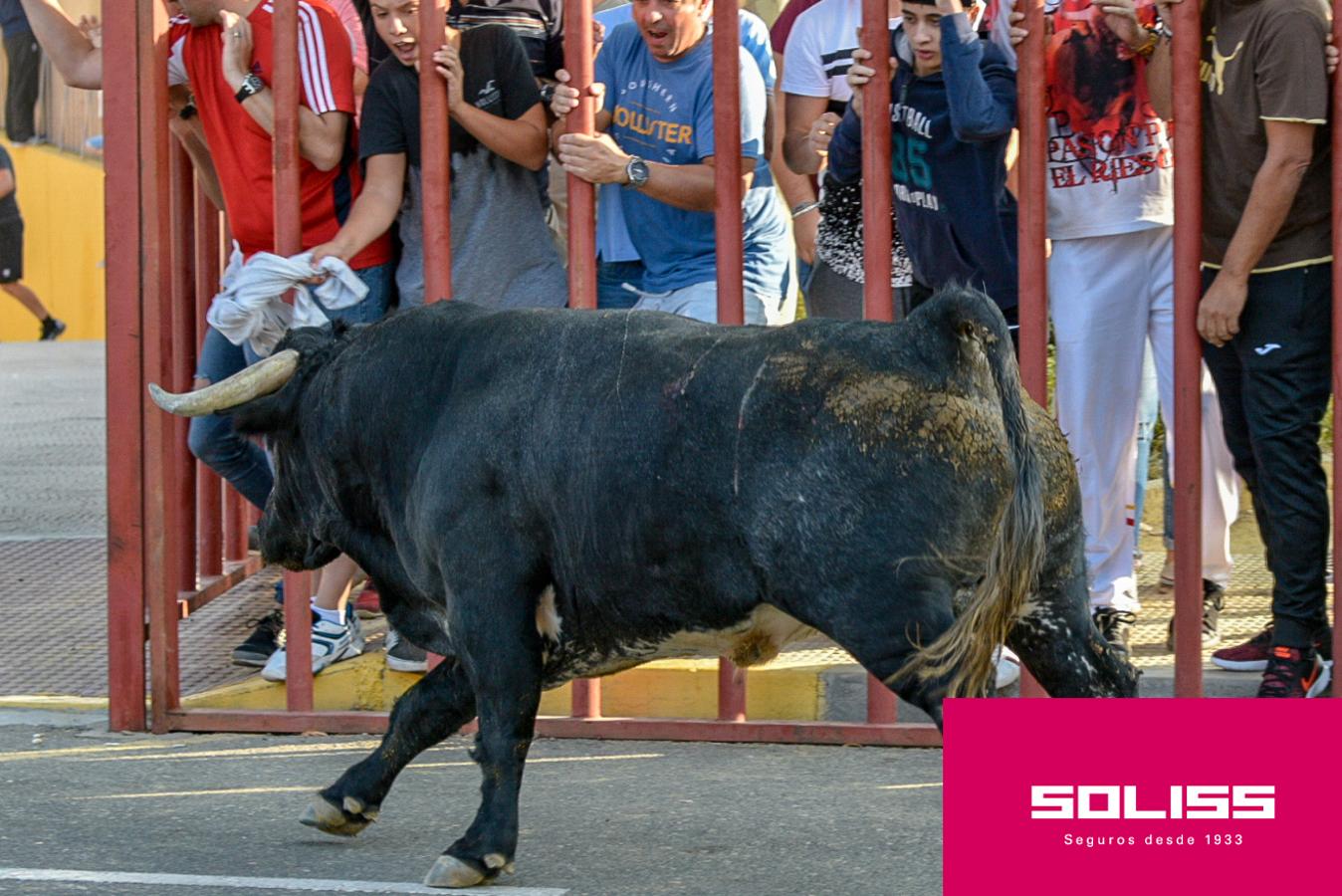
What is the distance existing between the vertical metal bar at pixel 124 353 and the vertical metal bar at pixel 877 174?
2.15 meters

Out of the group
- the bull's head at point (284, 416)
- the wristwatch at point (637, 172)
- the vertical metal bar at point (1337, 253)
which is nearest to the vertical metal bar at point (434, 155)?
the wristwatch at point (637, 172)

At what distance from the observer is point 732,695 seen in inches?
223

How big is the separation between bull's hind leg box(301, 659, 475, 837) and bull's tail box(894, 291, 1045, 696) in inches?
49.5

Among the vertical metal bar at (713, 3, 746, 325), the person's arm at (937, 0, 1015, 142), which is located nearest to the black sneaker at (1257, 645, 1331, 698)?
the person's arm at (937, 0, 1015, 142)

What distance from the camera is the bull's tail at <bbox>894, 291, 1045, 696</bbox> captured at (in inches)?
151

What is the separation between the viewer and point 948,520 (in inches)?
152

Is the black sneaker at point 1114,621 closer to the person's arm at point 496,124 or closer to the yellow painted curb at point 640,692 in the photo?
the yellow painted curb at point 640,692

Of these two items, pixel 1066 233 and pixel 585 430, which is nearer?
pixel 585 430

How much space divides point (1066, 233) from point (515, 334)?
2079 millimetres

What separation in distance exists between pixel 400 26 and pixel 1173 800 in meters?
3.74

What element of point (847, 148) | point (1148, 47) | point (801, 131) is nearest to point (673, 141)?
point (847, 148)

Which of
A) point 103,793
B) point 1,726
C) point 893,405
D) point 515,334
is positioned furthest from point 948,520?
point 1,726

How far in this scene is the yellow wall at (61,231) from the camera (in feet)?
56.0

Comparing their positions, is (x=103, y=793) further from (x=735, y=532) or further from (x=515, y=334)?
(x=735, y=532)
